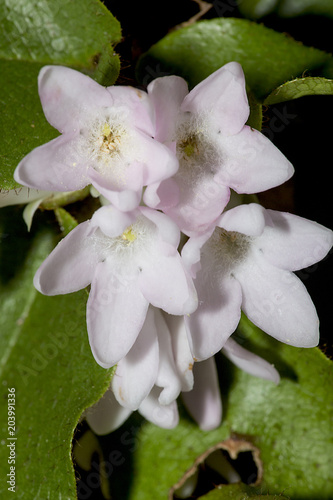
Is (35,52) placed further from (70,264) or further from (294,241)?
(294,241)

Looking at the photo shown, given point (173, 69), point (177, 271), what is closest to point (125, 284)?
point (177, 271)

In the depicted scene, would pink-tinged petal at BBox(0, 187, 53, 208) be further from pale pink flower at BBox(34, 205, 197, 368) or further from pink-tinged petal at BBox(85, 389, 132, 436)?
pink-tinged petal at BBox(85, 389, 132, 436)

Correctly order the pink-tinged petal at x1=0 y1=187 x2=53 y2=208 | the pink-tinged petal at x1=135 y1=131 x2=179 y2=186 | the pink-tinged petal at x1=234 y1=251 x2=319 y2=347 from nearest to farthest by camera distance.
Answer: the pink-tinged petal at x1=135 y1=131 x2=179 y2=186 < the pink-tinged petal at x1=234 y1=251 x2=319 y2=347 < the pink-tinged petal at x1=0 y1=187 x2=53 y2=208

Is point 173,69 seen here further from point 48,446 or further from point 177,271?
point 48,446

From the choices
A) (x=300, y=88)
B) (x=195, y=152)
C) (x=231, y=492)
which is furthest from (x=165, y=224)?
(x=231, y=492)

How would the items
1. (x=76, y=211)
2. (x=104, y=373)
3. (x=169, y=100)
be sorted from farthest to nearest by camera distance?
(x=76, y=211), (x=104, y=373), (x=169, y=100)

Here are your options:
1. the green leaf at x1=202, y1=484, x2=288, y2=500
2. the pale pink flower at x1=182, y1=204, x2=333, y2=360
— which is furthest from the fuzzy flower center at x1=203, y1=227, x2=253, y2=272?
the green leaf at x1=202, y1=484, x2=288, y2=500
